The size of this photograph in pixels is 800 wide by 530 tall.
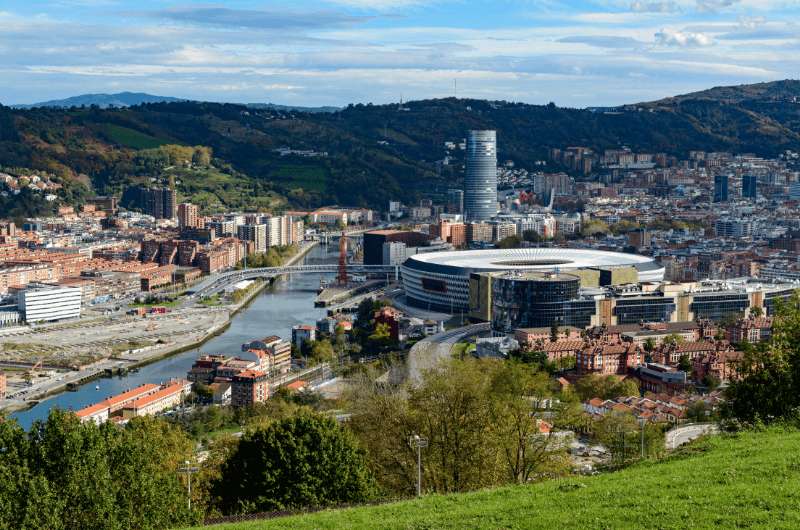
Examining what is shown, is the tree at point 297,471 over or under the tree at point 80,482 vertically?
under

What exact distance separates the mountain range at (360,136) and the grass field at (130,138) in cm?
7

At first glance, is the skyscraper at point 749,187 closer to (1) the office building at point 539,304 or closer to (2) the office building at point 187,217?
(2) the office building at point 187,217

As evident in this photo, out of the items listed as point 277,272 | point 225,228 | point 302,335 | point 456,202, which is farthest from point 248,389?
point 456,202

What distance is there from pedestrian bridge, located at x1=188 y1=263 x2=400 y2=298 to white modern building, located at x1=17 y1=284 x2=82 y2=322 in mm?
5587

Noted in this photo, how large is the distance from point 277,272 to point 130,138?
24.4m

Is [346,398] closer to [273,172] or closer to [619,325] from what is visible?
[619,325]

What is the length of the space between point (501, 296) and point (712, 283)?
5.41 m

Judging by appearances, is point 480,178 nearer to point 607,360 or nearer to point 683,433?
point 607,360

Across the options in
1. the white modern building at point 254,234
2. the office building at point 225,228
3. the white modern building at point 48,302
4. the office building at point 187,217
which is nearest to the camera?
the white modern building at point 48,302

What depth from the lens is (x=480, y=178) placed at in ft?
167

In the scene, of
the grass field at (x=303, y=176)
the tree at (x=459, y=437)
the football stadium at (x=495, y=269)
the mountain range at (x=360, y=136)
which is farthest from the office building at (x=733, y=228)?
the tree at (x=459, y=437)

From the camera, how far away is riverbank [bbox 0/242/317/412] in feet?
61.7

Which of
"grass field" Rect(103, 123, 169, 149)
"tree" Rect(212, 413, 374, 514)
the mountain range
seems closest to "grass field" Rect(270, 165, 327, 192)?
the mountain range

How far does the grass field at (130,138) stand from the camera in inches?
2229
